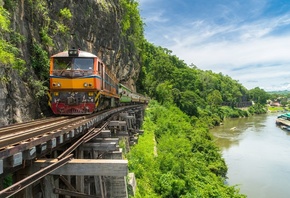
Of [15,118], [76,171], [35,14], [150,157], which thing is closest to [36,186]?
[76,171]

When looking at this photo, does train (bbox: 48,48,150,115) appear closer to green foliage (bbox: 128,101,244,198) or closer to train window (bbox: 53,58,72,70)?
train window (bbox: 53,58,72,70)

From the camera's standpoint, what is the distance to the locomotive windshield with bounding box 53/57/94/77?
38.0 ft

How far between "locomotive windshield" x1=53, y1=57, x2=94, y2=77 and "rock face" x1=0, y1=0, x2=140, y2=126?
3.88 ft

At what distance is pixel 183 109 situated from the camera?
54469 millimetres

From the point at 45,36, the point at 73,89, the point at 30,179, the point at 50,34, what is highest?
the point at 50,34

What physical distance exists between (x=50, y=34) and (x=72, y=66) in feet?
14.0

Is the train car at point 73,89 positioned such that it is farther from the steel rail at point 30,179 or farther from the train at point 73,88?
the steel rail at point 30,179

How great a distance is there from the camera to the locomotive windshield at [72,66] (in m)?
11.6

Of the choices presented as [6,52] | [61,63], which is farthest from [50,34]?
[6,52]

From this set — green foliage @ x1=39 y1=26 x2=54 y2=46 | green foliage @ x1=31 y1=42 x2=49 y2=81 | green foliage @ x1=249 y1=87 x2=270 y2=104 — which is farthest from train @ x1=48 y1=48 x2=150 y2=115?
green foliage @ x1=249 y1=87 x2=270 y2=104

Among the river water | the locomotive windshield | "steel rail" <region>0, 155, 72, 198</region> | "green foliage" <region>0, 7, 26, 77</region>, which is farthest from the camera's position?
the river water

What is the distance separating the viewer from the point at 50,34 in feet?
48.6

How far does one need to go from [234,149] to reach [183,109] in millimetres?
19534

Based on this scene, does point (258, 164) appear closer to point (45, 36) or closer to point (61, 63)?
point (61, 63)
